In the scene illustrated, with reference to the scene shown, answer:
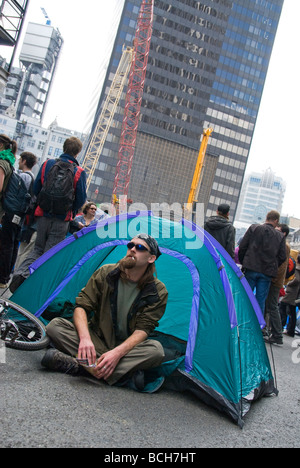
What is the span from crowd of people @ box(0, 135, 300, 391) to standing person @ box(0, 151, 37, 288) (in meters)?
0.01

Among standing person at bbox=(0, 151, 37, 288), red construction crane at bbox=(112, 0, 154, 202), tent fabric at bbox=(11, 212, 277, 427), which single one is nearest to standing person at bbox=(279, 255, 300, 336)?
tent fabric at bbox=(11, 212, 277, 427)

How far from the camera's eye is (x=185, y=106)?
8919cm

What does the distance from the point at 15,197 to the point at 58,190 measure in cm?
122

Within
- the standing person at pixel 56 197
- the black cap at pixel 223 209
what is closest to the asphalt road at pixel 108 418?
the standing person at pixel 56 197

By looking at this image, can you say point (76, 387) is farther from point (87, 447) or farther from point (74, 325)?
point (87, 447)

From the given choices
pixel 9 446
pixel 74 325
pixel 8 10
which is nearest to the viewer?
pixel 9 446

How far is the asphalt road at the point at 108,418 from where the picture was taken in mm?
2512

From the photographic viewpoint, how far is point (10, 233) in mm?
6359

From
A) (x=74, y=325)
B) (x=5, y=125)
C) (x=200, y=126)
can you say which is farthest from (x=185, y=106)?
(x=74, y=325)

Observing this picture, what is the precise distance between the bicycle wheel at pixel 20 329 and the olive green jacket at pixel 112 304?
0.46m

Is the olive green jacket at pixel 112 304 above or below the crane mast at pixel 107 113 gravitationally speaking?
below

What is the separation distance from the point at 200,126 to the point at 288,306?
84.7 meters

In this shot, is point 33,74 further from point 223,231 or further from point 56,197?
point 56,197

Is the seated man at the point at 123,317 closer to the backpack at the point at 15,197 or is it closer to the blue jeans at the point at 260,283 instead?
the backpack at the point at 15,197
